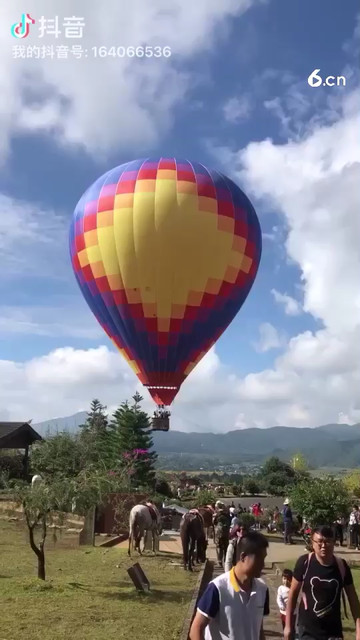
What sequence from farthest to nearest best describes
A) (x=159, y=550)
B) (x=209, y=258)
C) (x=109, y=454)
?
(x=109, y=454), (x=209, y=258), (x=159, y=550)

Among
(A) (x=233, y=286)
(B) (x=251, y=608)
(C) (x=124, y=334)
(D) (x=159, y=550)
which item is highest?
(A) (x=233, y=286)

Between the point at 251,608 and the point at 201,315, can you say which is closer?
the point at 251,608

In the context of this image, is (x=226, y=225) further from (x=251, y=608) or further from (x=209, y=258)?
(x=251, y=608)

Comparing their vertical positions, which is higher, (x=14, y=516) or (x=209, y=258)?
(x=209, y=258)

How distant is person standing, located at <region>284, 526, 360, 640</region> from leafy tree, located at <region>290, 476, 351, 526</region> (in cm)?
1697

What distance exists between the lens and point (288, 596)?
5.96 meters

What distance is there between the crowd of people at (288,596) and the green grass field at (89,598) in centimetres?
446

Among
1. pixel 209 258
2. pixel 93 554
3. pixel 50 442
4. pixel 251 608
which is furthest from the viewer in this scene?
pixel 50 442

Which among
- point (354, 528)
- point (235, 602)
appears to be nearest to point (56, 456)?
point (354, 528)

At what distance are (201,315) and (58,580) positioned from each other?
16.6 m

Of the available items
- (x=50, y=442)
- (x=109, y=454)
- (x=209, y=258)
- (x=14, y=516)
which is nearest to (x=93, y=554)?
(x=14, y=516)

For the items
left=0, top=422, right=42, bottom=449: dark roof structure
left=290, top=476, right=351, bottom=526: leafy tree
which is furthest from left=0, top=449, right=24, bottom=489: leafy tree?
left=290, top=476, right=351, bottom=526: leafy tree

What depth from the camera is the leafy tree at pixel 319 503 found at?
71.7 ft

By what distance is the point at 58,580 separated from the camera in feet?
44.5
